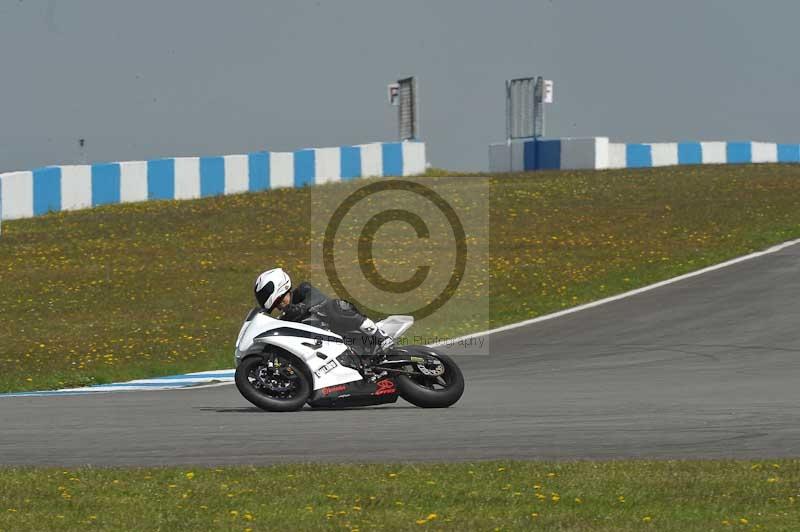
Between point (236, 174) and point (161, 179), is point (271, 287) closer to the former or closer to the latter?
point (161, 179)

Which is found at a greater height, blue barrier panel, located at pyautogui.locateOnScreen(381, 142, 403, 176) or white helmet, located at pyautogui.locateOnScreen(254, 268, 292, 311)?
blue barrier panel, located at pyautogui.locateOnScreen(381, 142, 403, 176)

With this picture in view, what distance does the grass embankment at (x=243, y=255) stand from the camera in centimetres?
1833

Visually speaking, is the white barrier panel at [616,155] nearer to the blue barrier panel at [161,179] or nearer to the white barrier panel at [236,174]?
the white barrier panel at [236,174]

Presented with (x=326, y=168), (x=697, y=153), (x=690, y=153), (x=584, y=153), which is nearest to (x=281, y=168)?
(x=326, y=168)

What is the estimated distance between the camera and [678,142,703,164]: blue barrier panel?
39938 millimetres

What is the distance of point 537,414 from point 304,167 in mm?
21569

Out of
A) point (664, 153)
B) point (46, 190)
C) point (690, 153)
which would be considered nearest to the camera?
point (46, 190)

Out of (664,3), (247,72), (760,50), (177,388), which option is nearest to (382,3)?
(247,72)

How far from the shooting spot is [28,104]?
31625mm

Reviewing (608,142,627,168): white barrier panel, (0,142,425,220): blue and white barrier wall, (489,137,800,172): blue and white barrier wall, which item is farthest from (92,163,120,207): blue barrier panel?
(608,142,627,168): white barrier panel

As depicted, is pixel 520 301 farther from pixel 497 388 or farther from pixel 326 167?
pixel 326 167

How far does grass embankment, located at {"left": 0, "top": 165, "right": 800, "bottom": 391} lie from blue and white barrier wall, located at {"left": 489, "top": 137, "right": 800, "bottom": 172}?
11.7 feet

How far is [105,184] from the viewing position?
30281mm

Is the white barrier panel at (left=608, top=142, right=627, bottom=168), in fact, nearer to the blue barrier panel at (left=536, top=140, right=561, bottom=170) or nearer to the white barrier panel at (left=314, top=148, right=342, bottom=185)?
the blue barrier panel at (left=536, top=140, right=561, bottom=170)
